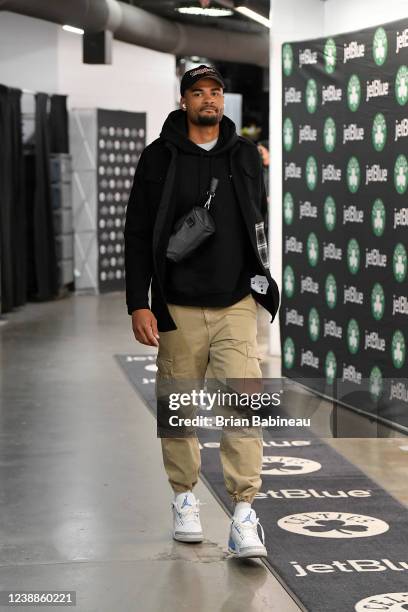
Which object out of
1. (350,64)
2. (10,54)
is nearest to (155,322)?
(350,64)

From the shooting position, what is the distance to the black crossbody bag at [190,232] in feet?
11.5

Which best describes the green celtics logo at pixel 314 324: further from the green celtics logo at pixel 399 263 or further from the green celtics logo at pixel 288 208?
the green celtics logo at pixel 399 263

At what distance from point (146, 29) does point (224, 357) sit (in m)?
10.1

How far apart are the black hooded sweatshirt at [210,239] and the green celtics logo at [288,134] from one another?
3.10 meters

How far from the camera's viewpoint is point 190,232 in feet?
11.5

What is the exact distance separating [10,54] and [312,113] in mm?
6594

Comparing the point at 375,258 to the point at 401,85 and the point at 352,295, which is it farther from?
the point at 401,85

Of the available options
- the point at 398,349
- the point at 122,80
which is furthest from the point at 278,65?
the point at 122,80

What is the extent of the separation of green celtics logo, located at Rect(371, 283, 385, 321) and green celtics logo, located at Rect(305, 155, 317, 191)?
93 centimetres

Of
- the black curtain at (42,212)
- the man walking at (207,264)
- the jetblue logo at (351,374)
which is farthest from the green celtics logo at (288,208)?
the black curtain at (42,212)

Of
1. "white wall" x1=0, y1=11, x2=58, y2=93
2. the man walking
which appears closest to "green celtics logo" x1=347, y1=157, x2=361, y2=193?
the man walking

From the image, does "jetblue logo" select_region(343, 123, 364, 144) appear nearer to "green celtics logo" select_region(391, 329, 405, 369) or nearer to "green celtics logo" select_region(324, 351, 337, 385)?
"green celtics logo" select_region(391, 329, 405, 369)

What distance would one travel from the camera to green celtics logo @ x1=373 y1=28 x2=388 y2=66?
555cm

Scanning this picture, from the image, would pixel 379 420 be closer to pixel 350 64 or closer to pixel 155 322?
pixel 350 64
